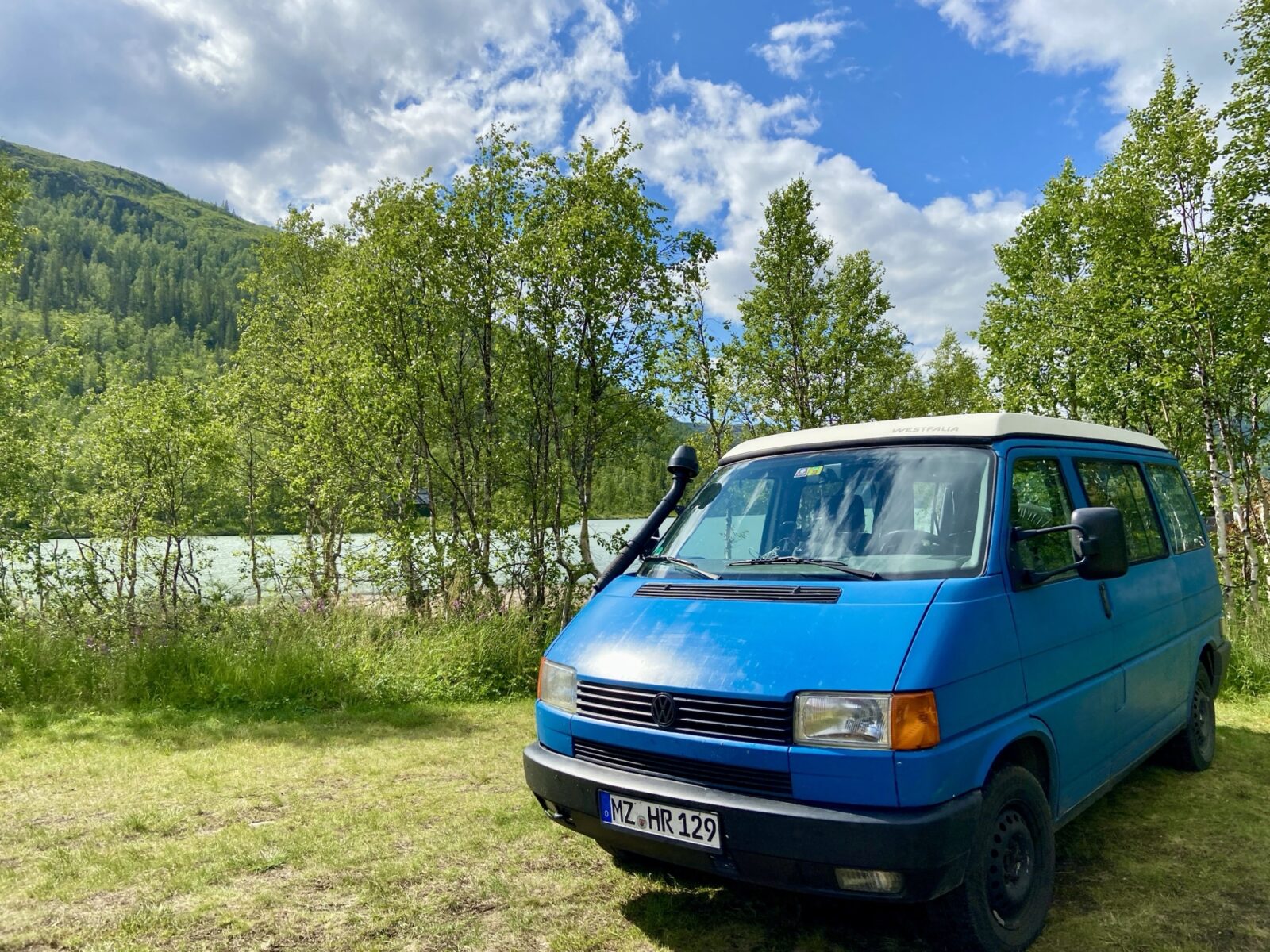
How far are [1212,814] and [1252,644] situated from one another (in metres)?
4.86

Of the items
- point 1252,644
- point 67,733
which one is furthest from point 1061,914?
point 67,733

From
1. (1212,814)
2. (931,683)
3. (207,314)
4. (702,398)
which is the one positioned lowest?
(1212,814)

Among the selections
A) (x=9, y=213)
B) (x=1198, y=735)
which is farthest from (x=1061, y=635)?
(x=9, y=213)

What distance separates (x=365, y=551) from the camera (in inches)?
425

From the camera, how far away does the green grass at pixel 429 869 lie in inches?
128

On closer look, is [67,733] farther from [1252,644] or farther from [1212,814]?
[1252,644]

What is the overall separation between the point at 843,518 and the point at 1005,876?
1.56m

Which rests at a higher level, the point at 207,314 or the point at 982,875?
the point at 207,314

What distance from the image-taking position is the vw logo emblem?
2906mm

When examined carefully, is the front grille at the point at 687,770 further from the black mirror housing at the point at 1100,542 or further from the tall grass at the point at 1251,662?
the tall grass at the point at 1251,662

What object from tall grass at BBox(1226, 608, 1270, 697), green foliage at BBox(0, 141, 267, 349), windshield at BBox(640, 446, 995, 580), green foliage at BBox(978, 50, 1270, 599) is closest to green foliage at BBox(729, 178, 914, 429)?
green foliage at BBox(978, 50, 1270, 599)

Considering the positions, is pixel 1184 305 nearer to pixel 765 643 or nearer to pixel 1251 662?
pixel 1251 662

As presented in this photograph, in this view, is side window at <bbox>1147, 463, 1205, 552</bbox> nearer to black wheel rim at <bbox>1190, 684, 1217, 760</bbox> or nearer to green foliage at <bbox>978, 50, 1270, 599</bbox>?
black wheel rim at <bbox>1190, 684, 1217, 760</bbox>

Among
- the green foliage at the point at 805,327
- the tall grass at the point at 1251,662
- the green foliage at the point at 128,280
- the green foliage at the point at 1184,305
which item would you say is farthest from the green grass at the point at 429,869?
the green foliage at the point at 128,280
